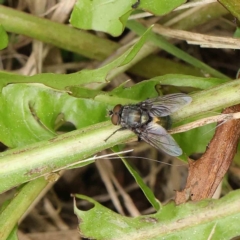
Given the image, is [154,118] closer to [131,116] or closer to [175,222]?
[131,116]

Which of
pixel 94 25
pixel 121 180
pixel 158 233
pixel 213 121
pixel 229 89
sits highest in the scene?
pixel 94 25

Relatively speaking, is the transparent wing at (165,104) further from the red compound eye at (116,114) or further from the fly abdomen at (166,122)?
the red compound eye at (116,114)

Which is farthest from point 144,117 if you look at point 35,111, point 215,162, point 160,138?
point 35,111

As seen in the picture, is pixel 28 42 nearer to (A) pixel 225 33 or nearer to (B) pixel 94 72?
(B) pixel 94 72

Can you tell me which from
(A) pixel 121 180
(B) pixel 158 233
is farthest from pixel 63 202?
(B) pixel 158 233

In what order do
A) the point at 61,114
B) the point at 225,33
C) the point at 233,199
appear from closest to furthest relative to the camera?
the point at 233,199
the point at 61,114
the point at 225,33

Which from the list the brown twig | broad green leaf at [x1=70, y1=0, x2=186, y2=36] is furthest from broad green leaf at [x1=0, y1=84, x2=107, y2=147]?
the brown twig

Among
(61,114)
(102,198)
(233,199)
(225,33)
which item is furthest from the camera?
(102,198)
